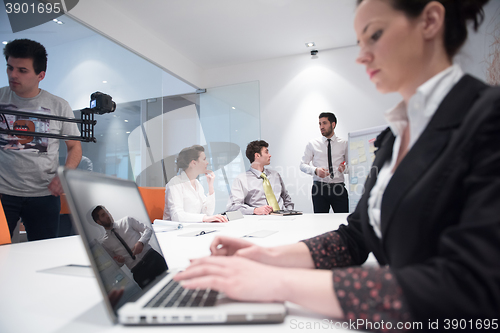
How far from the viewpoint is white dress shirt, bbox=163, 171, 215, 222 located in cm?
240

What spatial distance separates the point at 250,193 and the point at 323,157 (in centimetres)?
147

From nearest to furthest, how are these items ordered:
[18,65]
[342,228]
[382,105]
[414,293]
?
[414,293] < [342,228] < [18,65] < [382,105]

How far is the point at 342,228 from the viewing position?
2.40 ft

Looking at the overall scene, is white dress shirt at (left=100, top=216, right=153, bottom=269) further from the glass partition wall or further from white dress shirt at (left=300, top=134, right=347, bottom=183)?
white dress shirt at (left=300, top=134, right=347, bottom=183)

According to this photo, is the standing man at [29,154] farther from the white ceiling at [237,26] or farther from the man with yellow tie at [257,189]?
the man with yellow tie at [257,189]

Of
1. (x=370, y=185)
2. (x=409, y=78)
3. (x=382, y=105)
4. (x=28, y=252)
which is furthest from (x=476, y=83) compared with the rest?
(x=382, y=105)

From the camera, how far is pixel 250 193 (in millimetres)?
3291

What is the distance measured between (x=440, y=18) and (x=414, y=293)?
0.43 m

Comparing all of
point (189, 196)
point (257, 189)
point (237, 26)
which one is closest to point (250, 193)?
point (257, 189)

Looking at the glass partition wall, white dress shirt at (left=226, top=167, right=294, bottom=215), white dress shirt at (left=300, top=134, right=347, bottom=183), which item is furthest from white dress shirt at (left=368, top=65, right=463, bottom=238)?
white dress shirt at (left=300, top=134, right=347, bottom=183)

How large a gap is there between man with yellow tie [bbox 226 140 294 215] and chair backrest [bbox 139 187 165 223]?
721 millimetres

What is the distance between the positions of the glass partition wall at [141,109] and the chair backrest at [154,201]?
0.71 metres

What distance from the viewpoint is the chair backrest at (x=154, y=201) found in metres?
2.57

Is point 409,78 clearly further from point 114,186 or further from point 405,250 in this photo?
point 114,186
